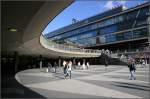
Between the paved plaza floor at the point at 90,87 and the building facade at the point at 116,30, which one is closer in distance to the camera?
the paved plaza floor at the point at 90,87

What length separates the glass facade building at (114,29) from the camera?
269 ft

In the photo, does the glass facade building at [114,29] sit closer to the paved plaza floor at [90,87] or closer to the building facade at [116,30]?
the building facade at [116,30]

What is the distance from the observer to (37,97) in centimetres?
1252

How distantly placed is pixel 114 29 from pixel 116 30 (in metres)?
1.16

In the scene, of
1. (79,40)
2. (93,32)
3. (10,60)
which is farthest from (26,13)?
(79,40)

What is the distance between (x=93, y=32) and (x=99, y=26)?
4187 mm

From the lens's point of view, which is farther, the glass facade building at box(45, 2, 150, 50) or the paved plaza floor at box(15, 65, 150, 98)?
the glass facade building at box(45, 2, 150, 50)

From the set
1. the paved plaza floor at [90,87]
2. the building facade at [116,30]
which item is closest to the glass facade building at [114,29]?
the building facade at [116,30]

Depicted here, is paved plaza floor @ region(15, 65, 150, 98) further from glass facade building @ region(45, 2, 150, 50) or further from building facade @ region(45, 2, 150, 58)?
glass facade building @ region(45, 2, 150, 50)

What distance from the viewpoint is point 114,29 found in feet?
309

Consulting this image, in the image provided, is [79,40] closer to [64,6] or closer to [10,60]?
[10,60]

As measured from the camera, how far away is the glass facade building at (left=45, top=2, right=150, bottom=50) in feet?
269

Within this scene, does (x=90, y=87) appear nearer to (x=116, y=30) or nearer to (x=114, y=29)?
(x=116, y=30)

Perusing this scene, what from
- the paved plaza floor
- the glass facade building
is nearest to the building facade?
the glass facade building
